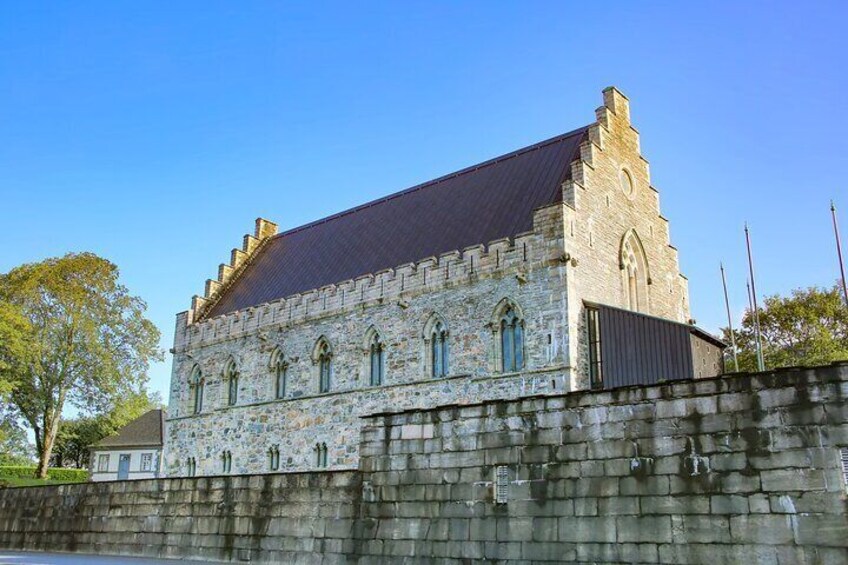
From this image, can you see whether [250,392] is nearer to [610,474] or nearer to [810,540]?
[610,474]

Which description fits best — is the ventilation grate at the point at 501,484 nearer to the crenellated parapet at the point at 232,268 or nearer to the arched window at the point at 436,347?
the arched window at the point at 436,347

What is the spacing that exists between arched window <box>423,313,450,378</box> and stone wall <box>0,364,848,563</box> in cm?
867

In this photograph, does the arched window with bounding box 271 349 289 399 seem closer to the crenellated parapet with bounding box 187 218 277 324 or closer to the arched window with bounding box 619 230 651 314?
the crenellated parapet with bounding box 187 218 277 324

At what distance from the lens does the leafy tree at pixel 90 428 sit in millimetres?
43344

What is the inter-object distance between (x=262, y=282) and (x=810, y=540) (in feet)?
88.1

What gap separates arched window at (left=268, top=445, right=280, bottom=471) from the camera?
90.1 feet

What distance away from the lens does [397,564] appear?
1302cm

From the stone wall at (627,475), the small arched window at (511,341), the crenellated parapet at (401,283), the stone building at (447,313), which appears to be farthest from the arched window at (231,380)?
the stone wall at (627,475)

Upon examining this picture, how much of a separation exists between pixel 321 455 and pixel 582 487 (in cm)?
1583

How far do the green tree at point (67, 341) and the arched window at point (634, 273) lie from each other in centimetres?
2979

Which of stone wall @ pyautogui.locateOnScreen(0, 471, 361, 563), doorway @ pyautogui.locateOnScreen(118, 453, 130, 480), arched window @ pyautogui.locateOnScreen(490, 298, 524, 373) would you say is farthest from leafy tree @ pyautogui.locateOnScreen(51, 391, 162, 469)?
arched window @ pyautogui.locateOnScreen(490, 298, 524, 373)

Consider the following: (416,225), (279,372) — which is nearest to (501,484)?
(416,225)

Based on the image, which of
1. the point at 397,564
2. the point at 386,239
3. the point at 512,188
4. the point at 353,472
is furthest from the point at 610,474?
the point at 386,239

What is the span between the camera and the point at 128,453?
166ft
